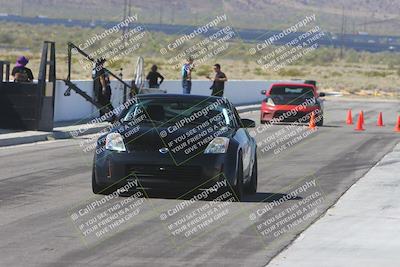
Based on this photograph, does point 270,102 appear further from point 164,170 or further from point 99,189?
point 164,170

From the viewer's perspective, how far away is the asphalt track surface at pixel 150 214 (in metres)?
10.6

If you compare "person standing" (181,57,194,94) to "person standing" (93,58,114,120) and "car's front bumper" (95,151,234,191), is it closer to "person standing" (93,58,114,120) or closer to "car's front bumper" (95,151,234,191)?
"person standing" (93,58,114,120)

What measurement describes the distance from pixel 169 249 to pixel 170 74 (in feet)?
211

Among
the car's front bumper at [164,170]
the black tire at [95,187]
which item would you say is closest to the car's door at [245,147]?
the car's front bumper at [164,170]

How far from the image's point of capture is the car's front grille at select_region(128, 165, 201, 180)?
14.6 metres

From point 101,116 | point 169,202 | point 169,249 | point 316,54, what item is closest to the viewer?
point 169,249

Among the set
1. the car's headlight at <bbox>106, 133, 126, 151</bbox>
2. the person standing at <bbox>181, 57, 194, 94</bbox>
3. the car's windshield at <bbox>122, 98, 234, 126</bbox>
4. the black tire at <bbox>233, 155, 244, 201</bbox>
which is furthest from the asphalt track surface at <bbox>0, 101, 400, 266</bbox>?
the person standing at <bbox>181, 57, 194, 94</bbox>

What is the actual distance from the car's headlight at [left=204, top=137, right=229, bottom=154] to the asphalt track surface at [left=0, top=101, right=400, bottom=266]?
705 millimetres

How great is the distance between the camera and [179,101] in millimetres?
15867

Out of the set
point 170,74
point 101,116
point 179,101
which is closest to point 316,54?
point 170,74

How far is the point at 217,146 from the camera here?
48.6ft

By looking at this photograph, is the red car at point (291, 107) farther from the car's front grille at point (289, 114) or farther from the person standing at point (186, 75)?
the person standing at point (186, 75)

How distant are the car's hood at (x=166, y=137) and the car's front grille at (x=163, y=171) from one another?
0.69ft

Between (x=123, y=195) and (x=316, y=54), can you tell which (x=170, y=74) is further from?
(x=316, y=54)
